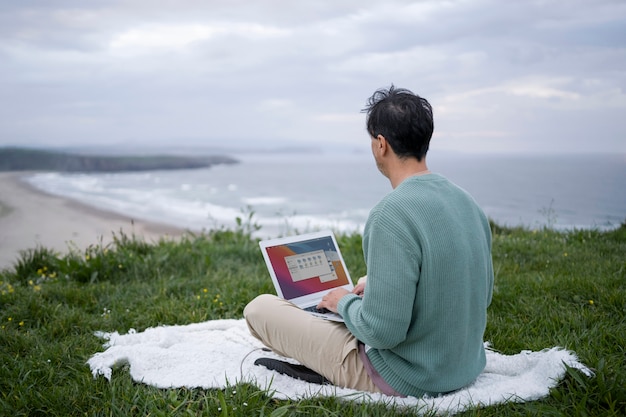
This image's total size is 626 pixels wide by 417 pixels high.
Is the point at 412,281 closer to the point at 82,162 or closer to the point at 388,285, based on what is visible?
the point at 388,285

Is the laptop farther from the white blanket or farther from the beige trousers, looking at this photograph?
the white blanket

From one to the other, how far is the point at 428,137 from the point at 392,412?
49.9 inches

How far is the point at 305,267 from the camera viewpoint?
10.8 feet

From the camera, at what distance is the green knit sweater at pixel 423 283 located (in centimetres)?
230

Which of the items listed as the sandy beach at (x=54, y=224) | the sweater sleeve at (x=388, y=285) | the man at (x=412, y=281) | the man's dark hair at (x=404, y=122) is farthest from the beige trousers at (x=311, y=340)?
the sandy beach at (x=54, y=224)

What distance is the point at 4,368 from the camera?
3.29 m

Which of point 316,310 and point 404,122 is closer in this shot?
point 404,122

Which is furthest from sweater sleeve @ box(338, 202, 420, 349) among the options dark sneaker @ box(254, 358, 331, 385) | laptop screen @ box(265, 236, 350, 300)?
laptop screen @ box(265, 236, 350, 300)

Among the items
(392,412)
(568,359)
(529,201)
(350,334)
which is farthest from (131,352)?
(529,201)

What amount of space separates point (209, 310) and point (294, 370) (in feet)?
5.67

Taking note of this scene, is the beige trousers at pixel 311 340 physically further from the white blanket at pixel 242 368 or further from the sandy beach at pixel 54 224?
the sandy beach at pixel 54 224

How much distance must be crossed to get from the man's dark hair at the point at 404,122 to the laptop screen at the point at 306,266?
1.05 metres

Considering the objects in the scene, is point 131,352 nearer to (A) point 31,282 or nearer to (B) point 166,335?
(B) point 166,335

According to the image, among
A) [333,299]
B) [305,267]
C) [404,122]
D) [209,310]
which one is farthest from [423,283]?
[209,310]
